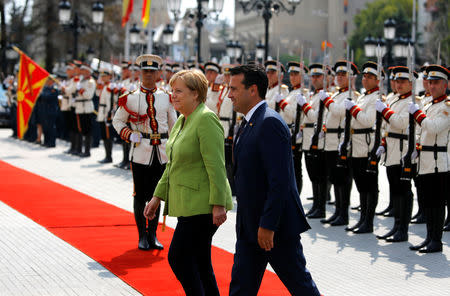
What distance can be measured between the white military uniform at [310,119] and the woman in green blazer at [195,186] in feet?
17.6

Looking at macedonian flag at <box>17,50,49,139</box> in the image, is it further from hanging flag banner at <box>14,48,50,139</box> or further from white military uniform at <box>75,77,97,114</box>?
white military uniform at <box>75,77,97,114</box>

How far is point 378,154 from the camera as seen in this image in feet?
31.3

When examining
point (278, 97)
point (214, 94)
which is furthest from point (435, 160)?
point (214, 94)

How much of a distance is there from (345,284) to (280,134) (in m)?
2.74

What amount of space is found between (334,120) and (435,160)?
2.20 metres

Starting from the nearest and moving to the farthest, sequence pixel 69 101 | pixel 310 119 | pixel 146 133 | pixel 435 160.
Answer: pixel 146 133 < pixel 435 160 < pixel 310 119 < pixel 69 101

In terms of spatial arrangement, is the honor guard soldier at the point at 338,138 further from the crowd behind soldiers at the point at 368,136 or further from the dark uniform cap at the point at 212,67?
the dark uniform cap at the point at 212,67

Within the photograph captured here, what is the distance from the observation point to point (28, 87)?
65.7 feet

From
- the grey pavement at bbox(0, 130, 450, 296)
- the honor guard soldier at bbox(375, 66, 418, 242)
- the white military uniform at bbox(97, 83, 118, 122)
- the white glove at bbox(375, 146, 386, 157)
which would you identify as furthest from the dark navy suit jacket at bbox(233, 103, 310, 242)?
the white military uniform at bbox(97, 83, 118, 122)

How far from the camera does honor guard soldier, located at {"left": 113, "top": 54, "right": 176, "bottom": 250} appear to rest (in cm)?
848

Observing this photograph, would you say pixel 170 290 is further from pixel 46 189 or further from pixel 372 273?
pixel 46 189

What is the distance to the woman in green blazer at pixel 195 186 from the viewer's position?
5551 millimetres

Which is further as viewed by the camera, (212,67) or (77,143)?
(77,143)

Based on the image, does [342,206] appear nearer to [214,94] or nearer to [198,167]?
[214,94]
